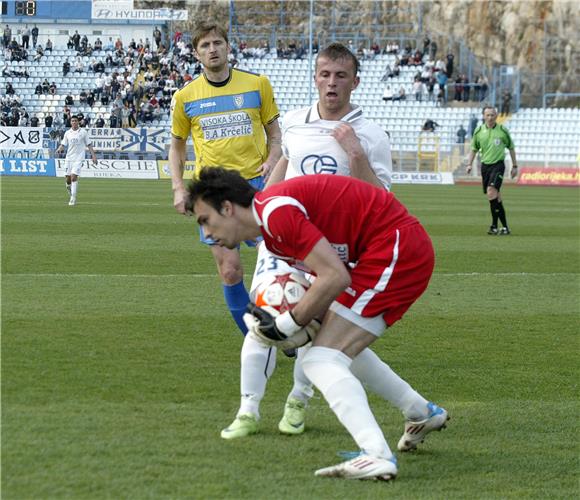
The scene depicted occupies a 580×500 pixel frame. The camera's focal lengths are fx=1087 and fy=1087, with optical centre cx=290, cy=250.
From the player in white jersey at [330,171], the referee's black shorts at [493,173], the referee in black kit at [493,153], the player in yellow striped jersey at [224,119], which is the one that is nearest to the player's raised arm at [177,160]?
the player in yellow striped jersey at [224,119]

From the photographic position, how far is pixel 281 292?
17.6ft

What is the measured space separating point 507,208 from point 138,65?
29898 millimetres

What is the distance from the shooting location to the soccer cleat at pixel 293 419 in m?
5.78

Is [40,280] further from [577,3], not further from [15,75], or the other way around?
[577,3]

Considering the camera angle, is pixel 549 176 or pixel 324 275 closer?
pixel 324 275

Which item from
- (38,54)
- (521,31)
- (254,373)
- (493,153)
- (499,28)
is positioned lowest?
(254,373)

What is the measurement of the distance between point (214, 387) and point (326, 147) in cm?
165

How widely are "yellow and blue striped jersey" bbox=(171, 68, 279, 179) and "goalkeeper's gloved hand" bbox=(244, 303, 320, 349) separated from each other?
3.28 meters

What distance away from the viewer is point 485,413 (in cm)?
646

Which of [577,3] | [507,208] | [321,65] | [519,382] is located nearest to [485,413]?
[519,382]

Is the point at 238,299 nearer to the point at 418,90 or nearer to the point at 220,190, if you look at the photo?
the point at 220,190

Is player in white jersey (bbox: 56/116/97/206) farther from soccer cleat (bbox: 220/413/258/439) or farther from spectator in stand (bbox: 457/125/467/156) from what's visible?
spectator in stand (bbox: 457/125/467/156)

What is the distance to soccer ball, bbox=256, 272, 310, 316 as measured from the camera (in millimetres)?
5305

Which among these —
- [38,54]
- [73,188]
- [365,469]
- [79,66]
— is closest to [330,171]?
[365,469]
